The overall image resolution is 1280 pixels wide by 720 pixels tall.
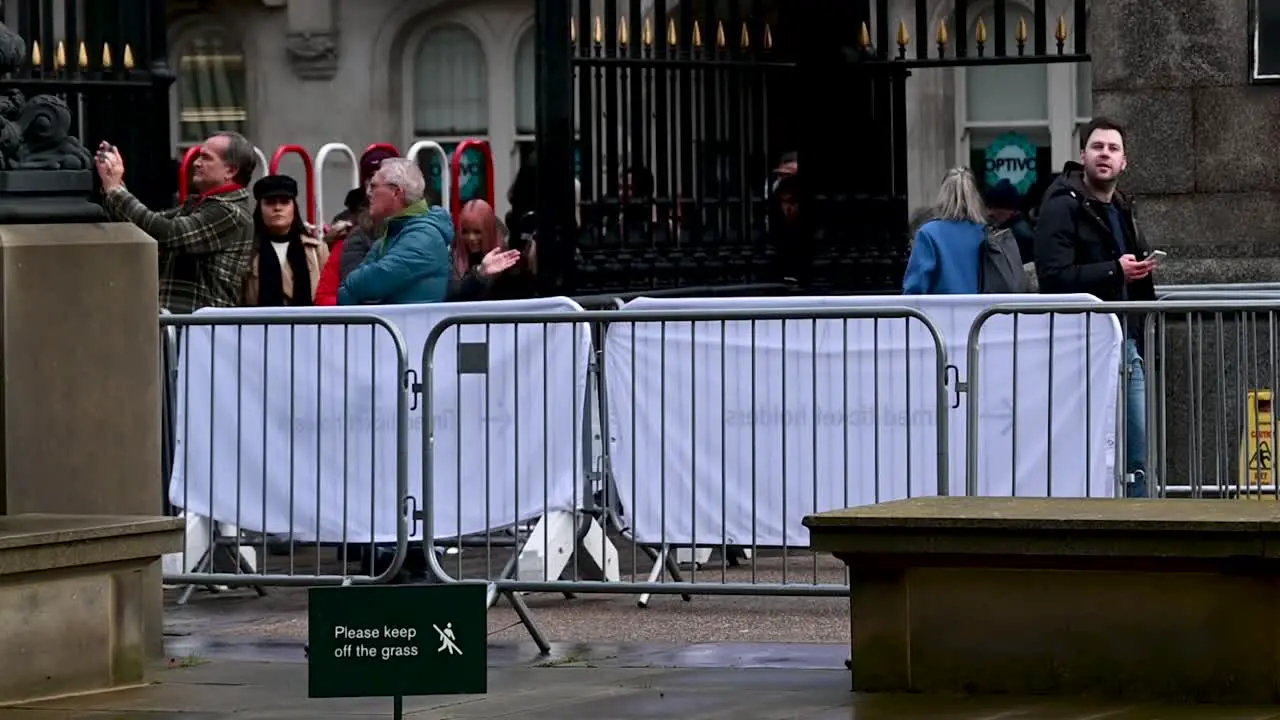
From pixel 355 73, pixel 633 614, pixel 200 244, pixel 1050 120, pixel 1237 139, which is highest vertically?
pixel 355 73

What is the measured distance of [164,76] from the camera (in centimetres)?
1388

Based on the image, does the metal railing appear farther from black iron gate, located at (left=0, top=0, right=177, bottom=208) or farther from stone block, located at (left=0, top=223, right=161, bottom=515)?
black iron gate, located at (left=0, top=0, right=177, bottom=208)

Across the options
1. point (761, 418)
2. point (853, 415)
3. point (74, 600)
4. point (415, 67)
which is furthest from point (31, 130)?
point (415, 67)

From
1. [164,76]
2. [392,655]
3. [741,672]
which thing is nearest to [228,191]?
[164,76]

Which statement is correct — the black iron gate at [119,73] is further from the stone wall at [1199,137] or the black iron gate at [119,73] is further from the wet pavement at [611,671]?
the stone wall at [1199,137]

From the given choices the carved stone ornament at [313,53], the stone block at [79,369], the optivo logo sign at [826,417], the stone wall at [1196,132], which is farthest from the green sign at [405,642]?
the carved stone ornament at [313,53]

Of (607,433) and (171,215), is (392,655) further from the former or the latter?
(171,215)

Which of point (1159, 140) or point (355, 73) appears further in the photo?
point (355, 73)

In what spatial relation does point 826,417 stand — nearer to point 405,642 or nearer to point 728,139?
point 405,642

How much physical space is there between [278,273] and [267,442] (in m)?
2.42

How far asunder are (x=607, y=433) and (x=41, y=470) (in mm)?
2514

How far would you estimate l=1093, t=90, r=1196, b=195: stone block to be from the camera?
44.7 ft

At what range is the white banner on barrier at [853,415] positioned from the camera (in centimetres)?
1043

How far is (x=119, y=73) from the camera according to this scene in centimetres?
1373
